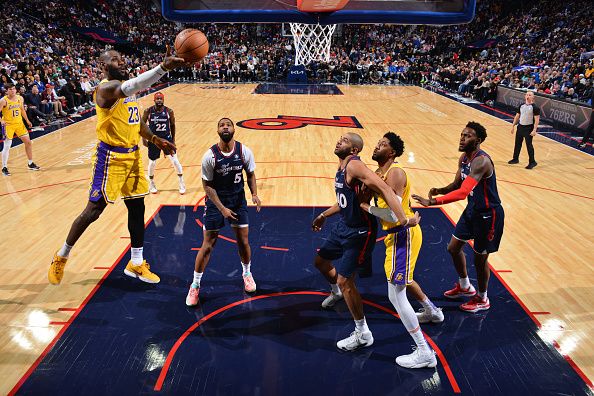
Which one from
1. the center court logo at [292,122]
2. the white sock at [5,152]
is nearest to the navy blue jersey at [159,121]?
the white sock at [5,152]

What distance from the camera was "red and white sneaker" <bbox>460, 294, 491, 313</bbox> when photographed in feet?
14.6

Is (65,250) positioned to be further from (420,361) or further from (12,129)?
(12,129)

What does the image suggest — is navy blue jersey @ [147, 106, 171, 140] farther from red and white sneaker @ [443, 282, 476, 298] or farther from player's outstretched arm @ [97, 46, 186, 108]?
red and white sneaker @ [443, 282, 476, 298]

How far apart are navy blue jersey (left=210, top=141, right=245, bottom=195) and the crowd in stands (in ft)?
34.2

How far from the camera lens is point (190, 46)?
4.46 metres

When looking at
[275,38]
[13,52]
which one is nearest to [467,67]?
[275,38]

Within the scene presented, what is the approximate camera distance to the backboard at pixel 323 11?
8.09 m

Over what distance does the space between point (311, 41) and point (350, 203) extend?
17261 mm

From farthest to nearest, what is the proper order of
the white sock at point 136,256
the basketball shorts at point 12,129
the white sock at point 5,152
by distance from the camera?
the basketball shorts at point 12,129 → the white sock at point 5,152 → the white sock at point 136,256

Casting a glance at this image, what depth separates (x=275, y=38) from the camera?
33906 millimetres

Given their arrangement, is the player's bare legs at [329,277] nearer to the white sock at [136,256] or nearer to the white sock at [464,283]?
the white sock at [464,283]

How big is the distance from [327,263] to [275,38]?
31.9 m

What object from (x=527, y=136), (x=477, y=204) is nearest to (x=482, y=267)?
(x=477, y=204)

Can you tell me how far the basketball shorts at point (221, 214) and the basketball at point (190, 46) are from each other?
127 cm
